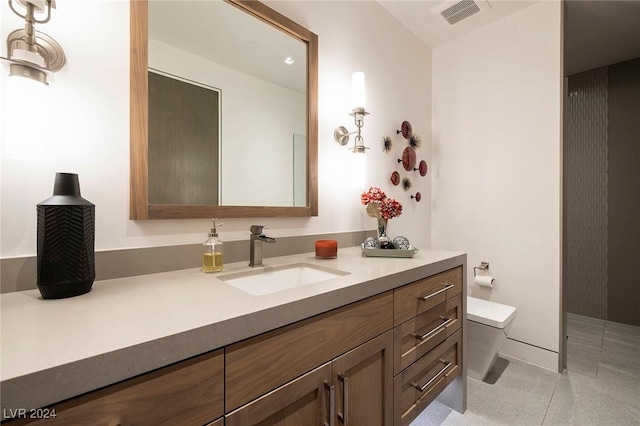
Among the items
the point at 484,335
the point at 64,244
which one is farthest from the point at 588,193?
the point at 64,244

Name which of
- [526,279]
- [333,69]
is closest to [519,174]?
[526,279]

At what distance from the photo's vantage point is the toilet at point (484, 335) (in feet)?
5.65

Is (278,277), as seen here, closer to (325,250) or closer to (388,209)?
(325,250)

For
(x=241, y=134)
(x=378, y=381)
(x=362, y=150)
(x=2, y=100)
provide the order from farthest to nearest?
(x=362, y=150) → (x=241, y=134) → (x=378, y=381) → (x=2, y=100)

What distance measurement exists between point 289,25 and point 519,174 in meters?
1.92

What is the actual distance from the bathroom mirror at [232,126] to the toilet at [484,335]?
4.19ft

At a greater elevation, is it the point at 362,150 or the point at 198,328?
the point at 362,150

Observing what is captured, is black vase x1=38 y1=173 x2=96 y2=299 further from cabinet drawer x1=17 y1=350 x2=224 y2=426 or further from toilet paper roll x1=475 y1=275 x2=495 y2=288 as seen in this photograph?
toilet paper roll x1=475 y1=275 x2=495 y2=288

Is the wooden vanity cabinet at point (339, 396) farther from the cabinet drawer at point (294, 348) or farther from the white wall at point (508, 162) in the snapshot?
the white wall at point (508, 162)

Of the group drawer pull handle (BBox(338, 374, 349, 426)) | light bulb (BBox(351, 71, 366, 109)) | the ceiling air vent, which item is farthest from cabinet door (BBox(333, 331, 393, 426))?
the ceiling air vent

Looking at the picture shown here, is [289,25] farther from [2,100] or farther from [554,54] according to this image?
[554,54]

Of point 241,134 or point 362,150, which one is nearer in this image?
point 241,134

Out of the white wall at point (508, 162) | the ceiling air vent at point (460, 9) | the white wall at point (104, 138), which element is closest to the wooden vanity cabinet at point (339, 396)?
the white wall at point (104, 138)

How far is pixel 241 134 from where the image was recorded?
1293 mm
